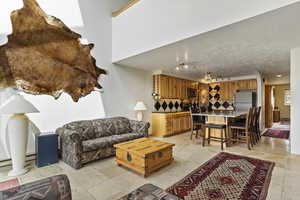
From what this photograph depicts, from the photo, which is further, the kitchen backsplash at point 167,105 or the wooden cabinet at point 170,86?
the kitchen backsplash at point 167,105

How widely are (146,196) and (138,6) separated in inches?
155

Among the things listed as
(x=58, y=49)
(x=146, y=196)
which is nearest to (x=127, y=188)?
(x=146, y=196)

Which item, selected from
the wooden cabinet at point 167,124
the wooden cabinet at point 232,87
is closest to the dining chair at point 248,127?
the wooden cabinet at point 167,124

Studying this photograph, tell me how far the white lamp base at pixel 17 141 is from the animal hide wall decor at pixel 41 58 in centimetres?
250

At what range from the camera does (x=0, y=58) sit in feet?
2.23

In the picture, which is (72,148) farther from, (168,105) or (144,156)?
(168,105)

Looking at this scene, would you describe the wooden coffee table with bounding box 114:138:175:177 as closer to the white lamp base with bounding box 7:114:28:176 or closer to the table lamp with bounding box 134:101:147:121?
the white lamp base with bounding box 7:114:28:176

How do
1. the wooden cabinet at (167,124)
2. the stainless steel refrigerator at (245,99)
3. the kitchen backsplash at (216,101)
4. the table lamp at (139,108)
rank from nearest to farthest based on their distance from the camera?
the table lamp at (139,108), the wooden cabinet at (167,124), the stainless steel refrigerator at (245,99), the kitchen backsplash at (216,101)

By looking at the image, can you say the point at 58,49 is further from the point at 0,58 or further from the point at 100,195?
the point at 100,195

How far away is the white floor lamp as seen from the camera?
8.38 feet

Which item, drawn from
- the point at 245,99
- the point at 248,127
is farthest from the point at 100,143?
the point at 245,99

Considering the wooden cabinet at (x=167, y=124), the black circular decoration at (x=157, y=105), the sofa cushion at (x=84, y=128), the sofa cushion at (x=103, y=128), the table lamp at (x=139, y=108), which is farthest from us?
the black circular decoration at (x=157, y=105)

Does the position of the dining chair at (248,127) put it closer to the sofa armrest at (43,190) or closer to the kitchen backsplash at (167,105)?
the kitchen backsplash at (167,105)

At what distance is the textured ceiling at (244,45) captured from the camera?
2318 millimetres
